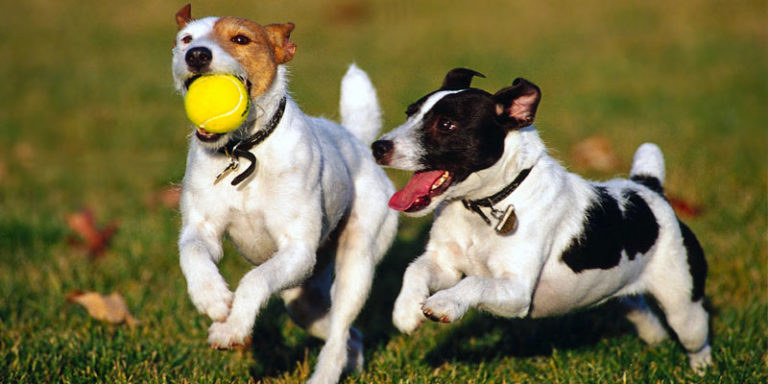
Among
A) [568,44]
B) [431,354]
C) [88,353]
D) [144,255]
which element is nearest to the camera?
[88,353]

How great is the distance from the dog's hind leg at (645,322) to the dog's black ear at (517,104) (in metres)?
1.85

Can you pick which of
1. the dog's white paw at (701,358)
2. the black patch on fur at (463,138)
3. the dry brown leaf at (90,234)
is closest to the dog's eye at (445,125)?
the black patch on fur at (463,138)

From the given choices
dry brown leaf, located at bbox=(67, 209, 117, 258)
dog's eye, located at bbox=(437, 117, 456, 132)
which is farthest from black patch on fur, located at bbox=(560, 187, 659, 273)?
dry brown leaf, located at bbox=(67, 209, 117, 258)

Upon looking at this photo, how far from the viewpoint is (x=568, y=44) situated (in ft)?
58.2

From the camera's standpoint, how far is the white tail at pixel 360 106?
5.93 metres

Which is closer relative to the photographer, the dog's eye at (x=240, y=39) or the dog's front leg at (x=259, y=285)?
the dog's front leg at (x=259, y=285)

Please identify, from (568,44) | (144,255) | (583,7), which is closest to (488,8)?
(583,7)

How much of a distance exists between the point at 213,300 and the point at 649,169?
3.23 meters

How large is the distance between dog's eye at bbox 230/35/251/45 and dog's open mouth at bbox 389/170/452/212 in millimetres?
1165

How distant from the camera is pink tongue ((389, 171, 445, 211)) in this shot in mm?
4570

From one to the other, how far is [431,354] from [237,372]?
49.8 inches

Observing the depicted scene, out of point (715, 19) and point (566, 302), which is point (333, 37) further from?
point (566, 302)

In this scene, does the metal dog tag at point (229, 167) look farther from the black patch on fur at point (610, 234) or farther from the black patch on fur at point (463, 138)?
the black patch on fur at point (610, 234)

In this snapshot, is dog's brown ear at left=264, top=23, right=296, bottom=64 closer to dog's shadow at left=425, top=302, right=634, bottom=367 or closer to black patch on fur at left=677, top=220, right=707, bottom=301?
dog's shadow at left=425, top=302, right=634, bottom=367
